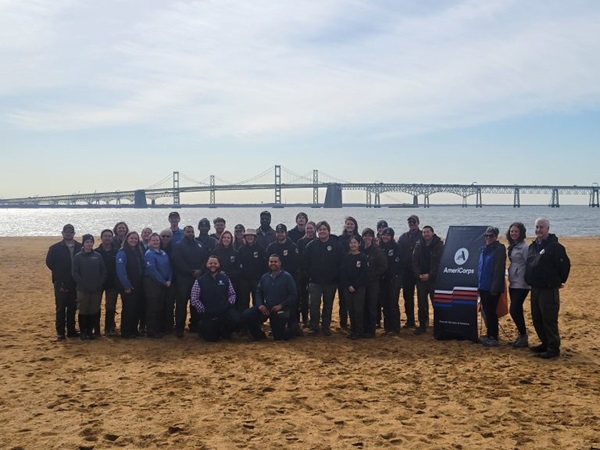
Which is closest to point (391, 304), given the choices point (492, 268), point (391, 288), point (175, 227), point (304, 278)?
point (391, 288)

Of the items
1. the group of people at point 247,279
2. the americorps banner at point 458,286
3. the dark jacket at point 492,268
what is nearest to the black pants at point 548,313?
the group of people at point 247,279

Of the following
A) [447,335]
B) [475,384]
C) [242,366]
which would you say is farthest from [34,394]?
[447,335]

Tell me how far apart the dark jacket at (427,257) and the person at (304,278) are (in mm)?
1664

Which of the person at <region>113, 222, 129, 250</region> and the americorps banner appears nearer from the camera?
the americorps banner

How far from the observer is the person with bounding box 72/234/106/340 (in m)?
8.17

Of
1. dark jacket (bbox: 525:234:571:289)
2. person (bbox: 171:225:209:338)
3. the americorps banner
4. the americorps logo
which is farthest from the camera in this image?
person (bbox: 171:225:209:338)

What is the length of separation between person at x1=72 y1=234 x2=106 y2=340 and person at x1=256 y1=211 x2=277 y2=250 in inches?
103

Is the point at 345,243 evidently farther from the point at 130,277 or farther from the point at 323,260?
the point at 130,277

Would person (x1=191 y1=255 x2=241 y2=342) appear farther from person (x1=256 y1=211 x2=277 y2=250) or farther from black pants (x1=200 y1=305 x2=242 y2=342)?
person (x1=256 y1=211 x2=277 y2=250)

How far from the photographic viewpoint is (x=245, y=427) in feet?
16.3

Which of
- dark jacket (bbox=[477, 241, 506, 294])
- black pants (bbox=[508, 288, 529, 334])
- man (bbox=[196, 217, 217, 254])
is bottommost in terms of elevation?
black pants (bbox=[508, 288, 529, 334])

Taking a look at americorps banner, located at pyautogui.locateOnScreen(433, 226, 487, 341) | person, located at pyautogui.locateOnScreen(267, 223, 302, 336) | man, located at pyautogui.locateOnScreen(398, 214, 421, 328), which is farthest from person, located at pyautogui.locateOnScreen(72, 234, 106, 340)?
americorps banner, located at pyautogui.locateOnScreen(433, 226, 487, 341)

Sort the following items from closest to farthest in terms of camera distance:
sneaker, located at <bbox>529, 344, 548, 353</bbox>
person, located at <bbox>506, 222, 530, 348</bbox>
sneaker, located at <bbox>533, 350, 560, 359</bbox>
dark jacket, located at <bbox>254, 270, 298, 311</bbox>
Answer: sneaker, located at <bbox>533, 350, 560, 359</bbox>, sneaker, located at <bbox>529, 344, 548, 353</bbox>, person, located at <bbox>506, 222, 530, 348</bbox>, dark jacket, located at <bbox>254, 270, 298, 311</bbox>

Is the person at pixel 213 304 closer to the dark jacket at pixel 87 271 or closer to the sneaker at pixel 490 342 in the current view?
the dark jacket at pixel 87 271
